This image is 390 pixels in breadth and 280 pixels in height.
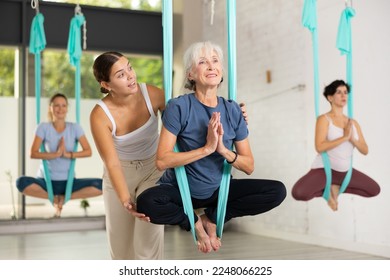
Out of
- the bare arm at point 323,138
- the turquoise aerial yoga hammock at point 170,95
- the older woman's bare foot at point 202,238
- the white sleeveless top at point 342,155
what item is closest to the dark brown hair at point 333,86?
the bare arm at point 323,138

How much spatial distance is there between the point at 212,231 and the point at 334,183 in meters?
2.07

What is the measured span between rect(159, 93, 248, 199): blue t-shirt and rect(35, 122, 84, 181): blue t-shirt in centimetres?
278

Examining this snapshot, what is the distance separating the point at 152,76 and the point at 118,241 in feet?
15.3

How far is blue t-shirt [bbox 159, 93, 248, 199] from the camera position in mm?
2611

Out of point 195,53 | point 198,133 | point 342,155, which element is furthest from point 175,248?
point 195,53

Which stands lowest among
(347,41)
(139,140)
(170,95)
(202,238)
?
(202,238)

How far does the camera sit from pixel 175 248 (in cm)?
526

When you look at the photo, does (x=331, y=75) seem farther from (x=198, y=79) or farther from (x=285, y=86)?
(x=198, y=79)

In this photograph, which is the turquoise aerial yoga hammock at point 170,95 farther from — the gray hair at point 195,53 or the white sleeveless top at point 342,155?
the white sleeveless top at point 342,155

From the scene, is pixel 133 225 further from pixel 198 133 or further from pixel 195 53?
pixel 195 53

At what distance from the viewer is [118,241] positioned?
2998mm

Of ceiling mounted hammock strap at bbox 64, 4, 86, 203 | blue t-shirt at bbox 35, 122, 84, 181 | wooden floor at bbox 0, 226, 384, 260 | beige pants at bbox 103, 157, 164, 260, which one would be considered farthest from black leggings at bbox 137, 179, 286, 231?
blue t-shirt at bbox 35, 122, 84, 181
